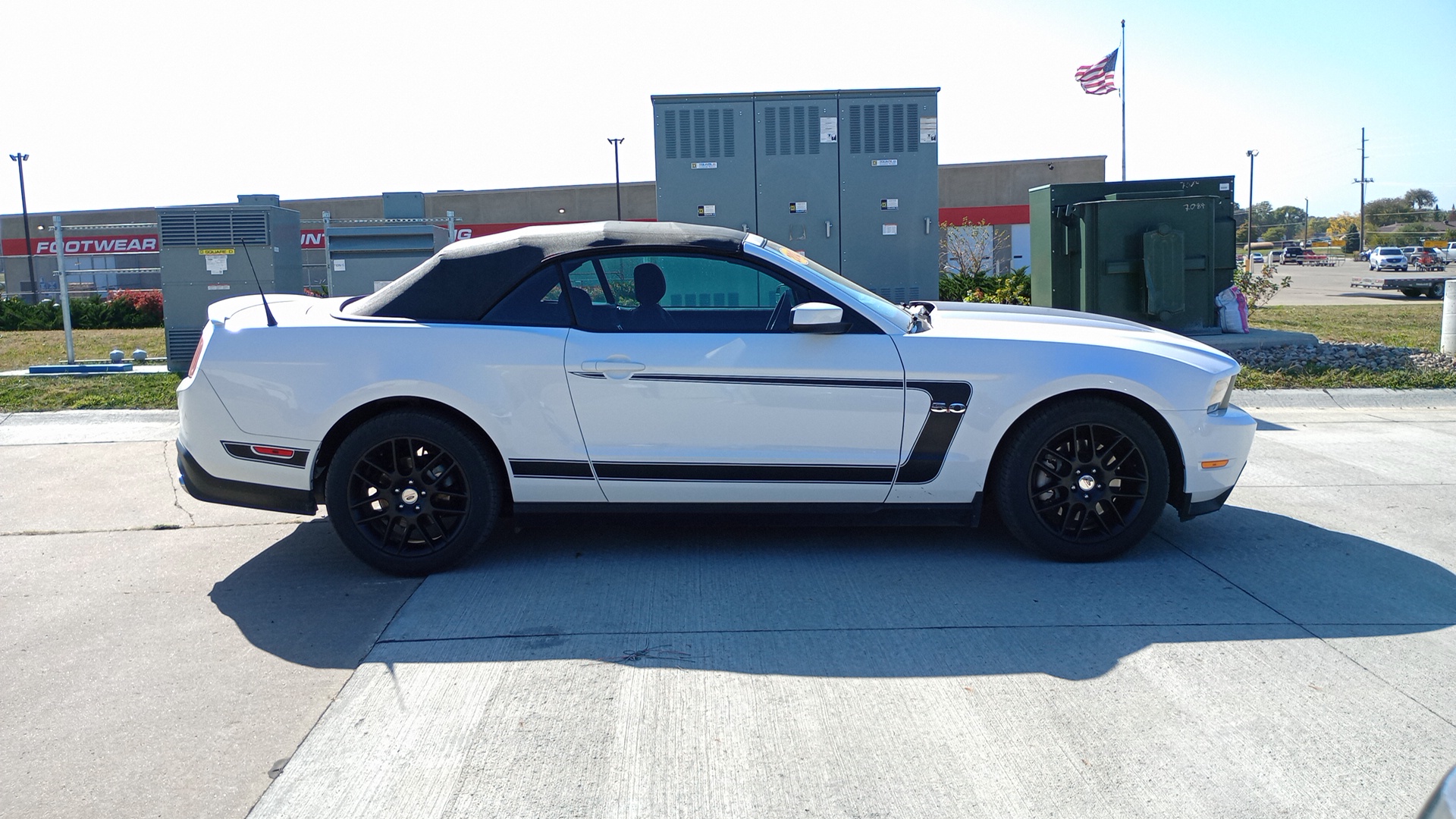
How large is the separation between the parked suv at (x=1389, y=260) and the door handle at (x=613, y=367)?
2352 inches

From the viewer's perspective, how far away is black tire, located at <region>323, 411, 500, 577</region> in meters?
4.77

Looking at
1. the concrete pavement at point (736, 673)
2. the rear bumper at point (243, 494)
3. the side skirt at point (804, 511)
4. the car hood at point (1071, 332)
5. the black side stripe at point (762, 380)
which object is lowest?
the concrete pavement at point (736, 673)

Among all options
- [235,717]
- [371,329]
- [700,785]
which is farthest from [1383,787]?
[371,329]

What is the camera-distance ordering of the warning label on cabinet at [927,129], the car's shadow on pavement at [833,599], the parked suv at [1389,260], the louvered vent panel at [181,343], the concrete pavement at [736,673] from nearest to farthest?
the concrete pavement at [736,673]
the car's shadow on pavement at [833,599]
the warning label on cabinet at [927,129]
the louvered vent panel at [181,343]
the parked suv at [1389,260]

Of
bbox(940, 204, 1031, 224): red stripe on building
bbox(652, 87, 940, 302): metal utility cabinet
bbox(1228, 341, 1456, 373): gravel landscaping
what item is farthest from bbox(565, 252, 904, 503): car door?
bbox(940, 204, 1031, 224): red stripe on building

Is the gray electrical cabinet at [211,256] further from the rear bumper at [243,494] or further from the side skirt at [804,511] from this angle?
the side skirt at [804,511]

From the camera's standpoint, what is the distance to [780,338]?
15.7ft

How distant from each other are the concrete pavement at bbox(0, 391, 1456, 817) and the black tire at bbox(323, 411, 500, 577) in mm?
164

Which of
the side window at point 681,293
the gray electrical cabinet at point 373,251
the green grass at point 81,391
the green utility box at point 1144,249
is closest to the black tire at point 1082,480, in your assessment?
the side window at point 681,293

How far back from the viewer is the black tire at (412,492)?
4773mm

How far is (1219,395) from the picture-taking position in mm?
4973

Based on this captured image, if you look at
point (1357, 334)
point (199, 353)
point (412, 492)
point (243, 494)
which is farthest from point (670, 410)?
point (1357, 334)

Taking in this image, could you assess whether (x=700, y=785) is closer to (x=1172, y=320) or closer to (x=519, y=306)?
(x=519, y=306)

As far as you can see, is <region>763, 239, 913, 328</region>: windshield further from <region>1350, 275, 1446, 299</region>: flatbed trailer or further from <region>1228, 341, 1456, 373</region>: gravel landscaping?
<region>1350, 275, 1446, 299</region>: flatbed trailer
